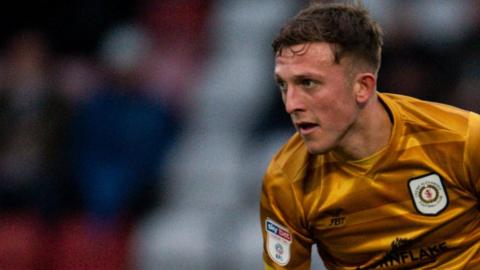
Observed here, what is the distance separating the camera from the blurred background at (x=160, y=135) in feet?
22.2

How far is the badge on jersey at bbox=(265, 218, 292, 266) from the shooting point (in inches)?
157

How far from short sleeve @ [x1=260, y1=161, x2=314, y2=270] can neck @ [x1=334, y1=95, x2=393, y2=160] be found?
0.24m

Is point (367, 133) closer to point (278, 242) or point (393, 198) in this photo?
point (393, 198)

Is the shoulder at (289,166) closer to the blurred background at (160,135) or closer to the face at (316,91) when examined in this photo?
the face at (316,91)

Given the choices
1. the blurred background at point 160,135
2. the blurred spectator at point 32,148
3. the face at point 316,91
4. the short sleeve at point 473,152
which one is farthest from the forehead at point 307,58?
the blurred spectator at point 32,148

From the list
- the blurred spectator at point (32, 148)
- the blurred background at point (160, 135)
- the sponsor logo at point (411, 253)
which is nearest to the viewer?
the sponsor logo at point (411, 253)

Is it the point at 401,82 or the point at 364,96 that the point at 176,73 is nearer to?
the point at 401,82

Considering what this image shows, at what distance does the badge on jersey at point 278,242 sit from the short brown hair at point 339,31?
68 cm

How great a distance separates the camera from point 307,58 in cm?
366

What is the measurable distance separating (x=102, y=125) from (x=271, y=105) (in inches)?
45.4

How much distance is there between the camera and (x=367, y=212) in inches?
154

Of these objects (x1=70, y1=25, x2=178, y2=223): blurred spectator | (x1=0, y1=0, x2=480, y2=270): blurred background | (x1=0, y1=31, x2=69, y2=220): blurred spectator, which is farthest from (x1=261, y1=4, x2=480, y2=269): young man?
(x1=0, y1=31, x2=69, y2=220): blurred spectator

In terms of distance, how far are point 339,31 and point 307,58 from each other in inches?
6.2

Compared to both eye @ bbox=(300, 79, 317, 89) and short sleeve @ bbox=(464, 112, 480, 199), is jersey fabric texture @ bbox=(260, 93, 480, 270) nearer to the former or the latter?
short sleeve @ bbox=(464, 112, 480, 199)
